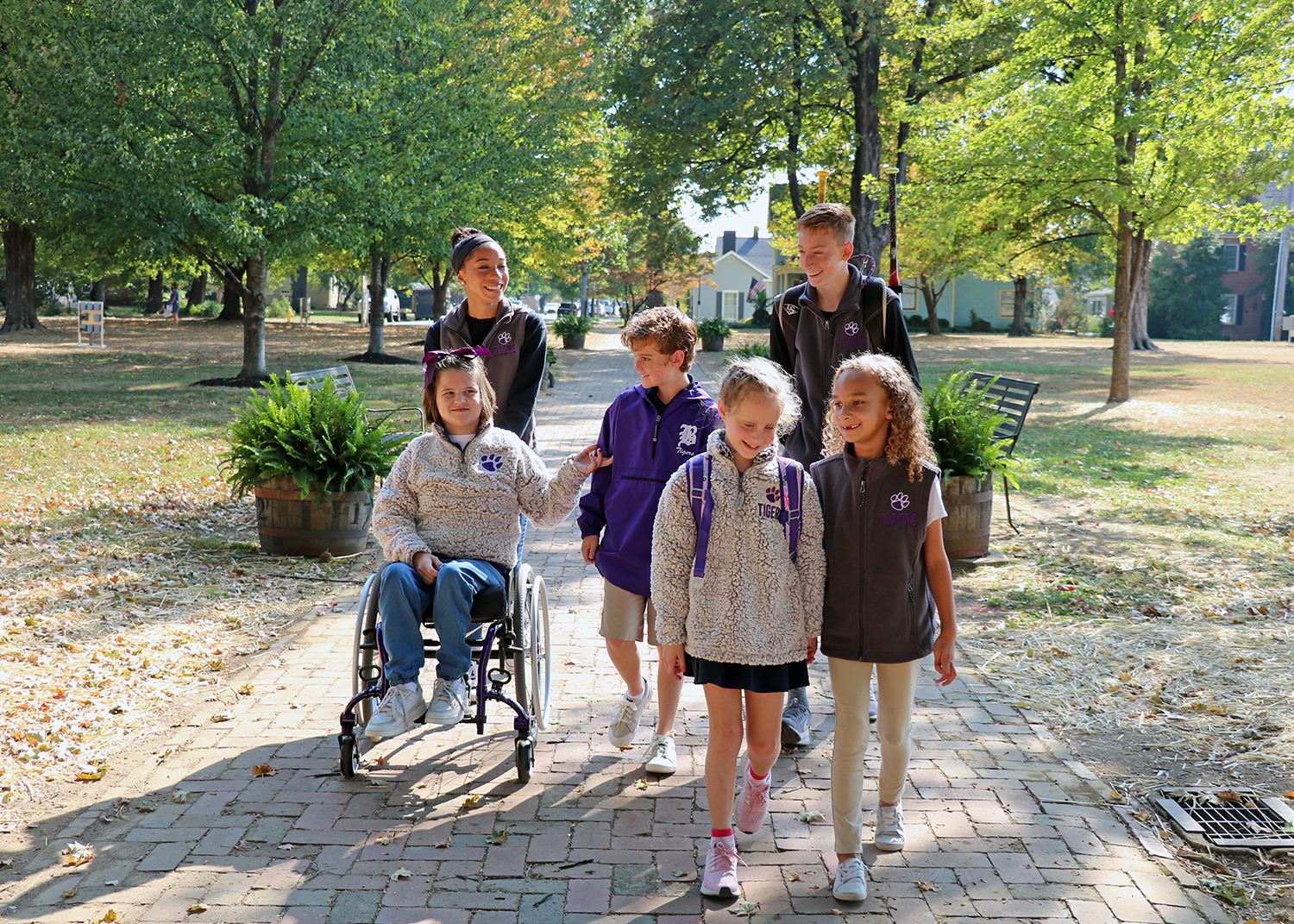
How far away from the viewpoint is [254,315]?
18250 mm

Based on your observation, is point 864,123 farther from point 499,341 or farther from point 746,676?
point 746,676

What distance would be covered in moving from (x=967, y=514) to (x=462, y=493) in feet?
14.2

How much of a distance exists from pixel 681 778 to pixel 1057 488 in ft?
25.7

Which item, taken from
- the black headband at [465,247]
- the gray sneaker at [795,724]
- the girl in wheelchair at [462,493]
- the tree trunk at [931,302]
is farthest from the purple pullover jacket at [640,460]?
the tree trunk at [931,302]

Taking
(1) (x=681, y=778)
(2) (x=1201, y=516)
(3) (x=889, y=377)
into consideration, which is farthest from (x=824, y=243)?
(2) (x=1201, y=516)

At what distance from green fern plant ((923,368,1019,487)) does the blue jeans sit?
4.17 m

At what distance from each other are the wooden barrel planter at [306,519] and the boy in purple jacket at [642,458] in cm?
380

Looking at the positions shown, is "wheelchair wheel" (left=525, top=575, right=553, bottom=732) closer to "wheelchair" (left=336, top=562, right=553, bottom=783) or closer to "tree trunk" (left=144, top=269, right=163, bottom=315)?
"wheelchair" (left=336, top=562, right=553, bottom=783)

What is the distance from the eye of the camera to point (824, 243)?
3.87m

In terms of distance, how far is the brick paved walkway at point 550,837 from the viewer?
9.95 ft

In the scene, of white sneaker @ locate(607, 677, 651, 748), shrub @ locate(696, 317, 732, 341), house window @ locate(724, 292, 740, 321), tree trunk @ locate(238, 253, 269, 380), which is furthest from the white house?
white sneaker @ locate(607, 677, 651, 748)

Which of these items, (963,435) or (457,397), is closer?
(457,397)

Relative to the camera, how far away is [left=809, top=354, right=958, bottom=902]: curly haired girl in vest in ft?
10.2

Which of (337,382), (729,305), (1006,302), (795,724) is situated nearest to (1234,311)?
(1006,302)
